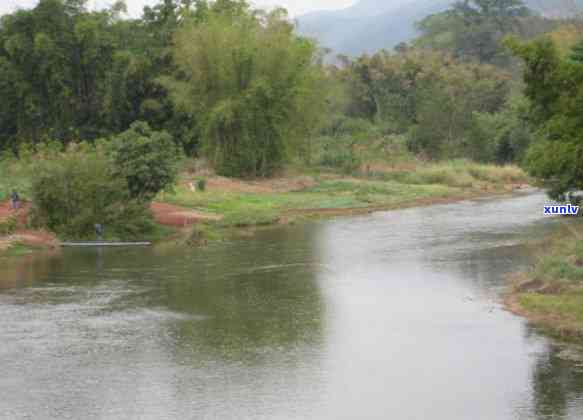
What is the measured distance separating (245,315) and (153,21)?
133 feet

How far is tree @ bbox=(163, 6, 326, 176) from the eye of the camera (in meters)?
49.3

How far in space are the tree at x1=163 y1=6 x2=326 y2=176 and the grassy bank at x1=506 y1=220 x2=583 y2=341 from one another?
25.0 meters

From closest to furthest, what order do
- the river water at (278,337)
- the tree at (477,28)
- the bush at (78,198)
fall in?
the river water at (278,337) → the bush at (78,198) → the tree at (477,28)

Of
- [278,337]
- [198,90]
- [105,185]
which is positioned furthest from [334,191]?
[278,337]

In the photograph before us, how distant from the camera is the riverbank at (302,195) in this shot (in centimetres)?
3750

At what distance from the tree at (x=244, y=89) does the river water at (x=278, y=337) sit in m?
17.4

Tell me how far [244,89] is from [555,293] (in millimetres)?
29384

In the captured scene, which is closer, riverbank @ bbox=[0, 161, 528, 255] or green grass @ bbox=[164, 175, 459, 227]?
riverbank @ bbox=[0, 161, 528, 255]

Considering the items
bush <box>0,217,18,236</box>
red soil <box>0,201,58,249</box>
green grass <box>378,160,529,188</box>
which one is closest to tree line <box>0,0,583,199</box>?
green grass <box>378,160,529,188</box>

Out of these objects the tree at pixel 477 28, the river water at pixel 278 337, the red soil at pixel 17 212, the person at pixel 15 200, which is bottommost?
the river water at pixel 278 337

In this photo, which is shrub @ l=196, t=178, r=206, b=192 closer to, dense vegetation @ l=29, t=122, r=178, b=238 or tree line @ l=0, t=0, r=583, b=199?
tree line @ l=0, t=0, r=583, b=199

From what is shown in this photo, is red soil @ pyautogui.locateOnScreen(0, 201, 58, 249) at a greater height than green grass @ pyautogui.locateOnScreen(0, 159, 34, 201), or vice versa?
green grass @ pyautogui.locateOnScreen(0, 159, 34, 201)

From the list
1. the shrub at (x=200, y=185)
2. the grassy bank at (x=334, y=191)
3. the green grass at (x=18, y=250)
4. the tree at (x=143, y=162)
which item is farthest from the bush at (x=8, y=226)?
the shrub at (x=200, y=185)

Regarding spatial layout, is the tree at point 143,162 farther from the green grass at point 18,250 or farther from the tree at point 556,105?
the tree at point 556,105
